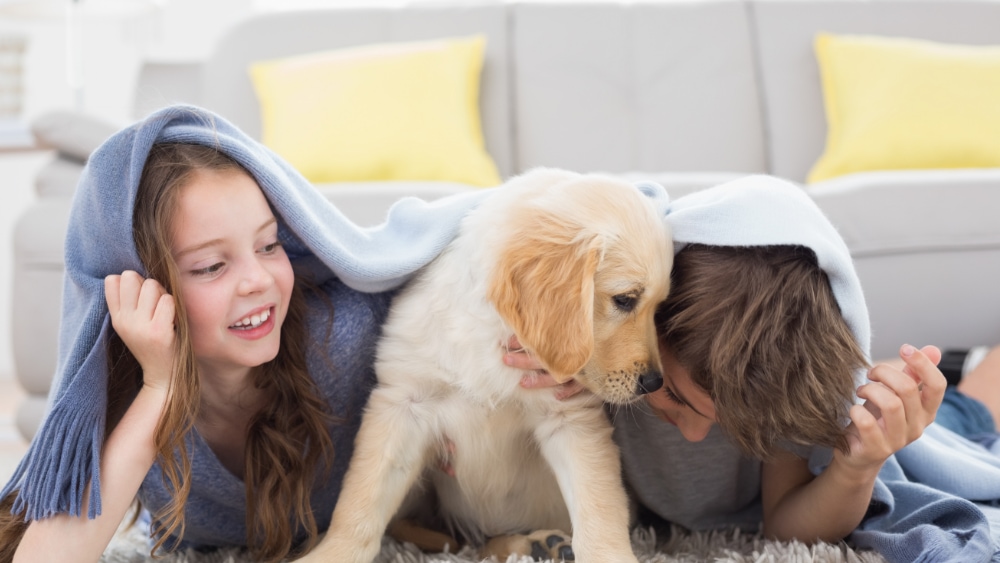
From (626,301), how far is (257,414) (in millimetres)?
644

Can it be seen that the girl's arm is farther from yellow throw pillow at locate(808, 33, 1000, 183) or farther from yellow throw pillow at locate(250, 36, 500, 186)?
yellow throw pillow at locate(808, 33, 1000, 183)

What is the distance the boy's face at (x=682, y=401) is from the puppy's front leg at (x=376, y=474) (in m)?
0.38

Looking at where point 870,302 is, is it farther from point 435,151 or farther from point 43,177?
point 43,177

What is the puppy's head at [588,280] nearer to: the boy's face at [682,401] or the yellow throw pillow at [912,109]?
the boy's face at [682,401]

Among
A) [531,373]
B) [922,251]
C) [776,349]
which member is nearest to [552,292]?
[531,373]

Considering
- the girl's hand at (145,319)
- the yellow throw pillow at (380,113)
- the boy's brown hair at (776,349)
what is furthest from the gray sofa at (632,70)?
the boy's brown hair at (776,349)

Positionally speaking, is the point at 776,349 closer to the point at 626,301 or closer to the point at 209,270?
the point at 626,301

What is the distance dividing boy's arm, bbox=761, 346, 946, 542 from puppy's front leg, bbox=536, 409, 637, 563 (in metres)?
0.30

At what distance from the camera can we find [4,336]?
415cm

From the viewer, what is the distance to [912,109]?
8.84ft

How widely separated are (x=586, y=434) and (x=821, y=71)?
217 centimetres

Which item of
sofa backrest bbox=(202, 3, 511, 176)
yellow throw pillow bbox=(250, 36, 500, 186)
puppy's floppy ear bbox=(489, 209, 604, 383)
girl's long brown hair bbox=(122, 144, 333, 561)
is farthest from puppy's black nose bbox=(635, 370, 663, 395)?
sofa backrest bbox=(202, 3, 511, 176)

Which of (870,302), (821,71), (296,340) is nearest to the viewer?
(296,340)

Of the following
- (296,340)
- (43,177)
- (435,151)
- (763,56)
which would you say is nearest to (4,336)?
(43,177)
